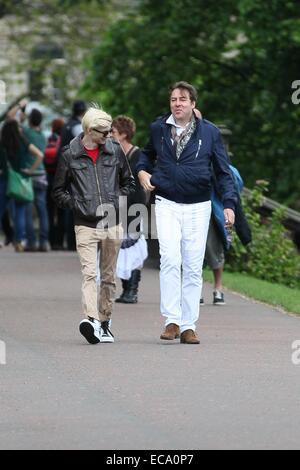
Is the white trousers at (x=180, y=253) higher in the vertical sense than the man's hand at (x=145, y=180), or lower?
lower

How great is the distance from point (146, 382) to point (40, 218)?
12.9m

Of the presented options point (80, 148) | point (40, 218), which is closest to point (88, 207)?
point (80, 148)

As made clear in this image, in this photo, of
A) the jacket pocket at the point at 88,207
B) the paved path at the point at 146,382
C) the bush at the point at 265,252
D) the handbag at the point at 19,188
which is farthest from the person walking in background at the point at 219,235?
A: the handbag at the point at 19,188

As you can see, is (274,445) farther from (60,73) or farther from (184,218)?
(60,73)

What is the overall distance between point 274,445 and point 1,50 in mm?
49109

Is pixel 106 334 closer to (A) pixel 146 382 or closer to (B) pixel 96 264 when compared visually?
(B) pixel 96 264

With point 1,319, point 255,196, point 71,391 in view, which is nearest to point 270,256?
point 255,196

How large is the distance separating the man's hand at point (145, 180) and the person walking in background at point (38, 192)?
34.2 ft

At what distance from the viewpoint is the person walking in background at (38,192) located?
72.9ft

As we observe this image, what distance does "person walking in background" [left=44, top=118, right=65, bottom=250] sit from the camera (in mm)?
23078

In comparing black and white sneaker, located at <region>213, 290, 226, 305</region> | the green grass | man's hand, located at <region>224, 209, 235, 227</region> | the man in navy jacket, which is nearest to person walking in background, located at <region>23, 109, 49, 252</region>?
the green grass

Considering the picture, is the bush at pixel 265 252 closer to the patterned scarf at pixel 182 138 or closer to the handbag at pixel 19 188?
the handbag at pixel 19 188

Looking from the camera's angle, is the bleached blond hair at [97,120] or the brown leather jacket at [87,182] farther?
the brown leather jacket at [87,182]
